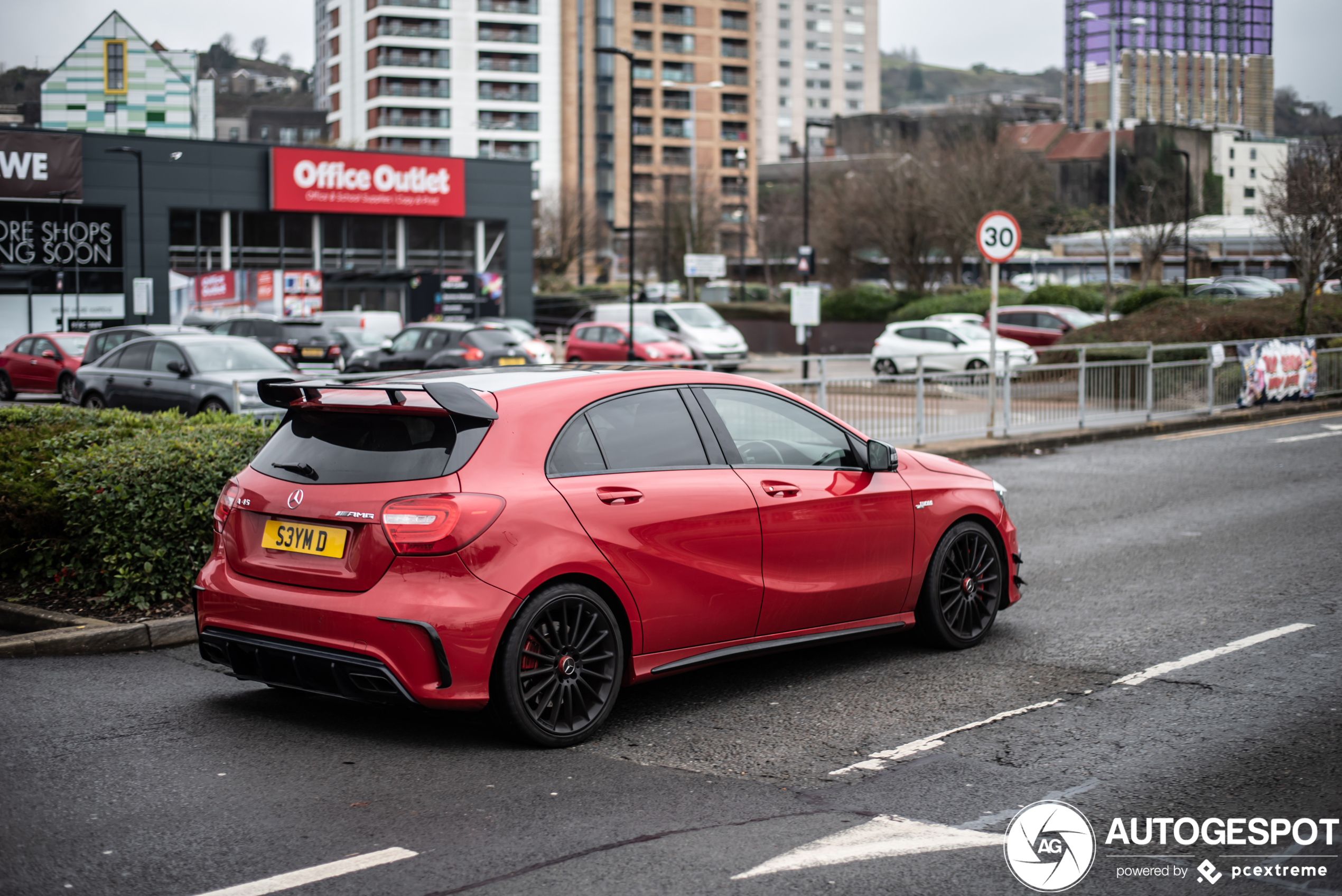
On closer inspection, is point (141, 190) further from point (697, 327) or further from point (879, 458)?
point (879, 458)

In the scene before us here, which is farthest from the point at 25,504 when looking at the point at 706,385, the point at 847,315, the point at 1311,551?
the point at 847,315

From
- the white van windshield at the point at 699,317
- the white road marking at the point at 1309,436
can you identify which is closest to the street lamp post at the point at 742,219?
the white van windshield at the point at 699,317

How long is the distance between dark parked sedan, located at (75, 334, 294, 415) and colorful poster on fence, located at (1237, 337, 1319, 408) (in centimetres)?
1486

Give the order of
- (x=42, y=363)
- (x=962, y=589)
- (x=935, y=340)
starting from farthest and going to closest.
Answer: (x=935, y=340), (x=42, y=363), (x=962, y=589)

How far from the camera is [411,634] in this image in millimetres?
4965

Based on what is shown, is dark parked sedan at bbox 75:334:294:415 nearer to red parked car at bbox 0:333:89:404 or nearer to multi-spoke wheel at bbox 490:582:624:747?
red parked car at bbox 0:333:89:404

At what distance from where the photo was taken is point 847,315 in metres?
49.7

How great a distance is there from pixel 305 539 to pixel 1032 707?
322cm

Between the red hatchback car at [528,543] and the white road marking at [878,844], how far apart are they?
1.40m

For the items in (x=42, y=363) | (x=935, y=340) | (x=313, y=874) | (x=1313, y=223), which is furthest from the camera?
(x=935, y=340)

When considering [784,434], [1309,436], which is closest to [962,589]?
[784,434]

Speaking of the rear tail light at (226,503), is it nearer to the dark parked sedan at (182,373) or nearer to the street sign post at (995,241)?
the dark parked sedan at (182,373)

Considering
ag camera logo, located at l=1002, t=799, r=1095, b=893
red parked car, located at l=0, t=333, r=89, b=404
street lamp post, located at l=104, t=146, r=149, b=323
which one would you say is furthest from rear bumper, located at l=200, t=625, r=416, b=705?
street lamp post, located at l=104, t=146, r=149, b=323

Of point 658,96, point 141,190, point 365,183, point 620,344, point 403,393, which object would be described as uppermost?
point 658,96
